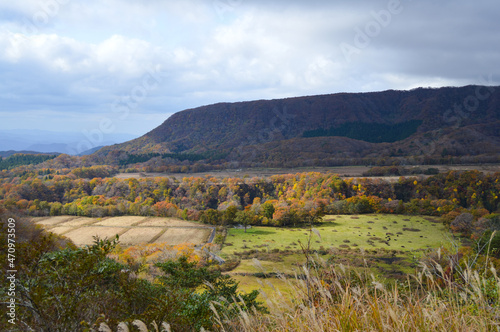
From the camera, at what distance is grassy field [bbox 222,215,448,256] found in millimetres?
43219

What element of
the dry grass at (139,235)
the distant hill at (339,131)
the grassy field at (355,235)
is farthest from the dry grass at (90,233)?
the distant hill at (339,131)

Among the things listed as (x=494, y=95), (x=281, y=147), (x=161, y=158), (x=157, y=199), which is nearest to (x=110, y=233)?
(x=157, y=199)

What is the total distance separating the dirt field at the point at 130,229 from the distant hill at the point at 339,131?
228 feet

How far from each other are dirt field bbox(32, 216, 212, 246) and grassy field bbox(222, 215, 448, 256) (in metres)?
7.82

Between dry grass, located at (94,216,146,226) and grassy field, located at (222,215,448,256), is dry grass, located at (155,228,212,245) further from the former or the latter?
dry grass, located at (94,216,146,226)

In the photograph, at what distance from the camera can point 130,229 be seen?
55000mm

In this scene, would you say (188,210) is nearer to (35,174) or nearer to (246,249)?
(246,249)

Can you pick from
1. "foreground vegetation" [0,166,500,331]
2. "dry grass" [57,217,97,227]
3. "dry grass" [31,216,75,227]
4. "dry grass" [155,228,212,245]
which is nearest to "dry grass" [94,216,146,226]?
"dry grass" [57,217,97,227]

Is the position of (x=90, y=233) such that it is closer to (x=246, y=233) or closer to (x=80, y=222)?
(x=80, y=222)

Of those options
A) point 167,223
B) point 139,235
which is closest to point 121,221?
point 167,223

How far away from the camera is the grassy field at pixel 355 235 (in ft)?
142

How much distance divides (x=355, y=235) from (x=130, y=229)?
40.7 metres

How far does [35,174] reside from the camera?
90125 millimetres

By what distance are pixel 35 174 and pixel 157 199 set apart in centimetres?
4045
